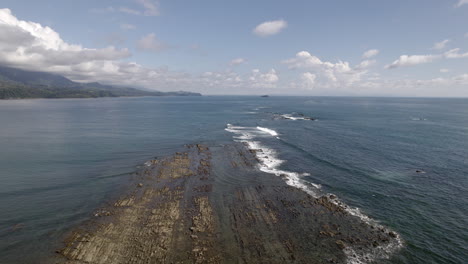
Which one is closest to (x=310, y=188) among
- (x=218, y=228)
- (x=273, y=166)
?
(x=273, y=166)

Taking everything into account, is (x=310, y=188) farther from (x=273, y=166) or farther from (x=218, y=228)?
(x=218, y=228)

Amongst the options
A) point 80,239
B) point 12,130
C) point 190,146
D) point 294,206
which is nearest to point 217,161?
point 190,146

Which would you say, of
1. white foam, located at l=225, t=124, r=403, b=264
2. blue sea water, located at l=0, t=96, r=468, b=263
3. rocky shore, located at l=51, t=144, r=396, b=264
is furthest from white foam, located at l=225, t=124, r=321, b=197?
rocky shore, located at l=51, t=144, r=396, b=264

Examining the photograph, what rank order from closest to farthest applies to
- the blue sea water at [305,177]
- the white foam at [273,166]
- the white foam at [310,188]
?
1. the white foam at [310,188]
2. the blue sea water at [305,177]
3. the white foam at [273,166]

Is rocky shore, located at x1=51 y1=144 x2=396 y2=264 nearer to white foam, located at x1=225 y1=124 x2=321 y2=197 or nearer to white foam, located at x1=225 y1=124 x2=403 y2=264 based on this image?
white foam, located at x1=225 y1=124 x2=403 y2=264

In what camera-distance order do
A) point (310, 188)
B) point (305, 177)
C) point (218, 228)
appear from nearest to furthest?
point (218, 228) → point (310, 188) → point (305, 177)

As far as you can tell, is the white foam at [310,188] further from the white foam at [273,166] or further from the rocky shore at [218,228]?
the rocky shore at [218,228]

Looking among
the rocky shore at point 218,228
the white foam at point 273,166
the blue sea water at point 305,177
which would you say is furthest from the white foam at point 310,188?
the blue sea water at point 305,177

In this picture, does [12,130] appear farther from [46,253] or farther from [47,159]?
[46,253]
